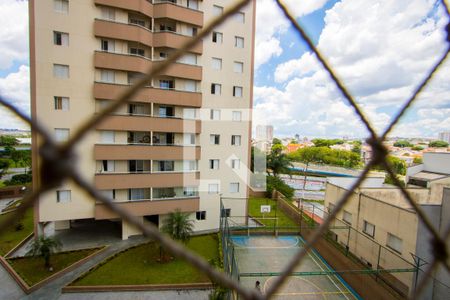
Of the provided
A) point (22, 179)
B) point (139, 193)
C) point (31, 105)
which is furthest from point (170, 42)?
point (22, 179)

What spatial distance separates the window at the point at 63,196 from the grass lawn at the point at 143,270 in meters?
4.19

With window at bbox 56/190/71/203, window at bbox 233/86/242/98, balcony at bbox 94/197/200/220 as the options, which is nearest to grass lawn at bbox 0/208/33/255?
window at bbox 56/190/71/203

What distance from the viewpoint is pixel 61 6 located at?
488 inches

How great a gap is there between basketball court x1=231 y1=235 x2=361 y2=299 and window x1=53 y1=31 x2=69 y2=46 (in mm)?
13903

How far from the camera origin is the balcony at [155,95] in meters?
13.1

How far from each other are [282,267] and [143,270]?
22.2 ft

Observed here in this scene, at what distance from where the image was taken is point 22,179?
26.1 m

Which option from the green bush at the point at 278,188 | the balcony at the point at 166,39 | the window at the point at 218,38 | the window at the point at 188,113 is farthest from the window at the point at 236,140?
the green bush at the point at 278,188

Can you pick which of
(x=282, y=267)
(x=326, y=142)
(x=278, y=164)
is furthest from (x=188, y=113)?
(x=326, y=142)

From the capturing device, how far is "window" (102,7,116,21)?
13.4 metres

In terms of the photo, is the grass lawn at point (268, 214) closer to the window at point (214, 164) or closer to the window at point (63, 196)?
the window at point (214, 164)

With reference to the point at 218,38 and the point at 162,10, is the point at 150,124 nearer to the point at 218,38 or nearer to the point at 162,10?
the point at 162,10

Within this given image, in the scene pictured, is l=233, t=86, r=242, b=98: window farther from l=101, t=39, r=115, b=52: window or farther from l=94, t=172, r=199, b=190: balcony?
l=101, t=39, r=115, b=52: window

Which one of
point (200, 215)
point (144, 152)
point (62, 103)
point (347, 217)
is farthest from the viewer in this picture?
point (200, 215)
